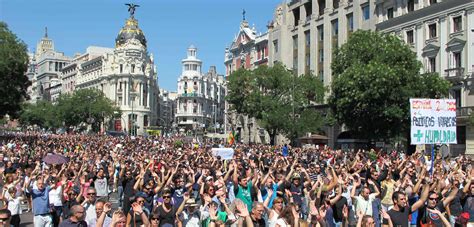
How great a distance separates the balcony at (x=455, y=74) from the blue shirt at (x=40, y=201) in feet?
111

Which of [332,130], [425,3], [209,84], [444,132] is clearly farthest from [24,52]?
[209,84]

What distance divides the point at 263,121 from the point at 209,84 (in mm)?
118893

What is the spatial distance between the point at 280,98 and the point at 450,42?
57.7ft

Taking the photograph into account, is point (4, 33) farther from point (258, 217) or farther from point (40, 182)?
point (258, 217)

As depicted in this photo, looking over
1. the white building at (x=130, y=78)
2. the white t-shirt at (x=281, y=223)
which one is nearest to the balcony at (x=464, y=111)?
the white t-shirt at (x=281, y=223)

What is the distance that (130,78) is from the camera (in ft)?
420

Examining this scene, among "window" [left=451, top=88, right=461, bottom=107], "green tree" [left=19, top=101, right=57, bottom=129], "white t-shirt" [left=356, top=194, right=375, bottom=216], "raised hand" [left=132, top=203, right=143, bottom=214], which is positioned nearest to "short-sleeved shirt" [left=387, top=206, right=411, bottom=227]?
"white t-shirt" [left=356, top=194, right=375, bottom=216]

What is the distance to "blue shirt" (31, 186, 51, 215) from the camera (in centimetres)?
1020

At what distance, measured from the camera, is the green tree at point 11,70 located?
52.5 metres

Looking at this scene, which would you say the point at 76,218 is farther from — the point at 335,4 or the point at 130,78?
the point at 130,78

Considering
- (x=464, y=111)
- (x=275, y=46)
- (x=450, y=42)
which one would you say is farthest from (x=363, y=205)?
(x=275, y=46)

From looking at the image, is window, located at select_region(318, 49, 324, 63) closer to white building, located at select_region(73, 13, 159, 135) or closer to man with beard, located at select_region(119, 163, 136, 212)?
man with beard, located at select_region(119, 163, 136, 212)

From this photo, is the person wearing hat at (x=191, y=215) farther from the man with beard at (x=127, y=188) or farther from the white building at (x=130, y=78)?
the white building at (x=130, y=78)

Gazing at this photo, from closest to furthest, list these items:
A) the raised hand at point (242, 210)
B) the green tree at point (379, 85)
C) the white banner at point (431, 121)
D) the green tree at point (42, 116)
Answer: the raised hand at point (242, 210), the white banner at point (431, 121), the green tree at point (379, 85), the green tree at point (42, 116)
